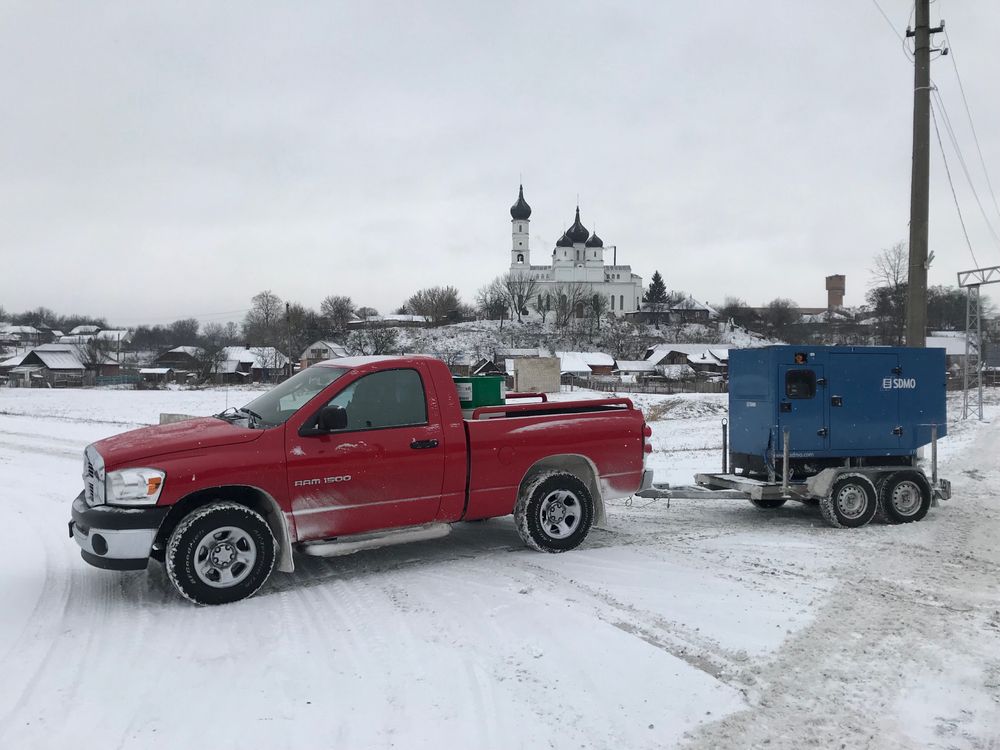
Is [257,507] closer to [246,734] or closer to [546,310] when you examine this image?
[246,734]

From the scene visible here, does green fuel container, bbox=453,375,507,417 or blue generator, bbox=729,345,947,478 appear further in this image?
blue generator, bbox=729,345,947,478

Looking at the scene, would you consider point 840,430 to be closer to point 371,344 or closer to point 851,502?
point 851,502

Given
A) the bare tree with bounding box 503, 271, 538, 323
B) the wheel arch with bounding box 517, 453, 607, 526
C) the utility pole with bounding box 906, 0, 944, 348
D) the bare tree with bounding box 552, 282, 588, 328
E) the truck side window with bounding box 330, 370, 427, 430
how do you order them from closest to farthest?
the truck side window with bounding box 330, 370, 427, 430, the wheel arch with bounding box 517, 453, 607, 526, the utility pole with bounding box 906, 0, 944, 348, the bare tree with bounding box 552, 282, 588, 328, the bare tree with bounding box 503, 271, 538, 323

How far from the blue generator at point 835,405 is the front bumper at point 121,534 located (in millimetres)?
6908

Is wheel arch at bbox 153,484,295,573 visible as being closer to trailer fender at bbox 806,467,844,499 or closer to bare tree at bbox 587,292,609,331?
trailer fender at bbox 806,467,844,499

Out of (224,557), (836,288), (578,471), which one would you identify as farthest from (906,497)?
(836,288)

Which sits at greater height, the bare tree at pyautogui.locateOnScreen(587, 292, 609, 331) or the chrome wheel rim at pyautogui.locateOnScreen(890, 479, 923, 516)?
the bare tree at pyautogui.locateOnScreen(587, 292, 609, 331)

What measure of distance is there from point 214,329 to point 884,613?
148m

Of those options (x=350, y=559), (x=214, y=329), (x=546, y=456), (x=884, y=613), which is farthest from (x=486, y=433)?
(x=214, y=329)

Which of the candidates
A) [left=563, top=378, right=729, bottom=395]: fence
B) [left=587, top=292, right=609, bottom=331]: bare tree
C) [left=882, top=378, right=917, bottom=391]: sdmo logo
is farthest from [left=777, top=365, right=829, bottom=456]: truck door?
[left=587, top=292, right=609, bottom=331]: bare tree

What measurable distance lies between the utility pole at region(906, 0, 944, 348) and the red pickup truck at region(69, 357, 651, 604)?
21.9ft

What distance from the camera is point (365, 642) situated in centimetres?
523

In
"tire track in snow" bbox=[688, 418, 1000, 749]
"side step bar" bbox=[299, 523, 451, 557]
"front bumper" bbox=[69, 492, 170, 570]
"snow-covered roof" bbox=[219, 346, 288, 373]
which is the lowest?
"tire track in snow" bbox=[688, 418, 1000, 749]

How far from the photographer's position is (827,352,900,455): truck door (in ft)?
31.1
